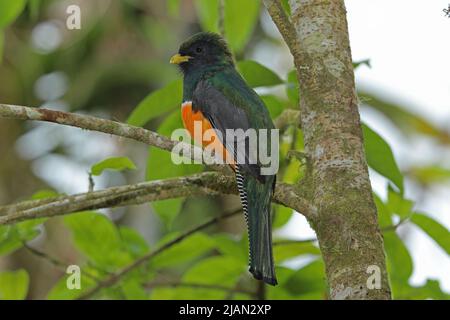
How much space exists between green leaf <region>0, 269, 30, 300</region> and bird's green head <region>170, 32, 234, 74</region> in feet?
4.41

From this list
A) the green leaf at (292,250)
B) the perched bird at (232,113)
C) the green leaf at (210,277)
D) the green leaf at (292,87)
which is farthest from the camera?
the green leaf at (292,250)

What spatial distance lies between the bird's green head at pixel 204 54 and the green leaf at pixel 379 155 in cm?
115

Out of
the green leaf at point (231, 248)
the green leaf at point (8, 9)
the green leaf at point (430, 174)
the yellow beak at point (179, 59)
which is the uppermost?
the green leaf at point (430, 174)

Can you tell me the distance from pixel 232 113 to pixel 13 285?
4.39 ft

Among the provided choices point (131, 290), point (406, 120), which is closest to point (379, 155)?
point (131, 290)

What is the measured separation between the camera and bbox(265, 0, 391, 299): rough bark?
2469 millimetres

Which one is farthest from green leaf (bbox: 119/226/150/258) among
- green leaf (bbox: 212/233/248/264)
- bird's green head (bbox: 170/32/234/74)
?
bird's green head (bbox: 170/32/234/74)

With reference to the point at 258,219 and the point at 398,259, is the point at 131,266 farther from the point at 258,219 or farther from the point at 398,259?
the point at 398,259

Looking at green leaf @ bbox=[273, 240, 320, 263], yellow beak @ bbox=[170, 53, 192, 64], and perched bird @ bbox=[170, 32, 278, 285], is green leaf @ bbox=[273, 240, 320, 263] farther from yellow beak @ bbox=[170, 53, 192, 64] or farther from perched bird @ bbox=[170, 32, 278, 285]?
yellow beak @ bbox=[170, 53, 192, 64]

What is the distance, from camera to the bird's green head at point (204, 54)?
14.2 ft

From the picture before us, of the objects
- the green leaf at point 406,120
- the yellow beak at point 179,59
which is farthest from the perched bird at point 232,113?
the green leaf at point 406,120

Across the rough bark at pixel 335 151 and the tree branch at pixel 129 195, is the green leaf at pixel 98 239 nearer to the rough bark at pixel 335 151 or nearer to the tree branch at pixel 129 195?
the tree branch at pixel 129 195

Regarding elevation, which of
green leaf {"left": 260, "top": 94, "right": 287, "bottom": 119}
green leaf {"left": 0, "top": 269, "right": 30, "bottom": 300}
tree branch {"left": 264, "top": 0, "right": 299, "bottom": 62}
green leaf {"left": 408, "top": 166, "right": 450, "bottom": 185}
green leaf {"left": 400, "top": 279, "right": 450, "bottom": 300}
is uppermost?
green leaf {"left": 408, "top": 166, "right": 450, "bottom": 185}

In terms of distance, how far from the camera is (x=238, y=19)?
13.3ft
